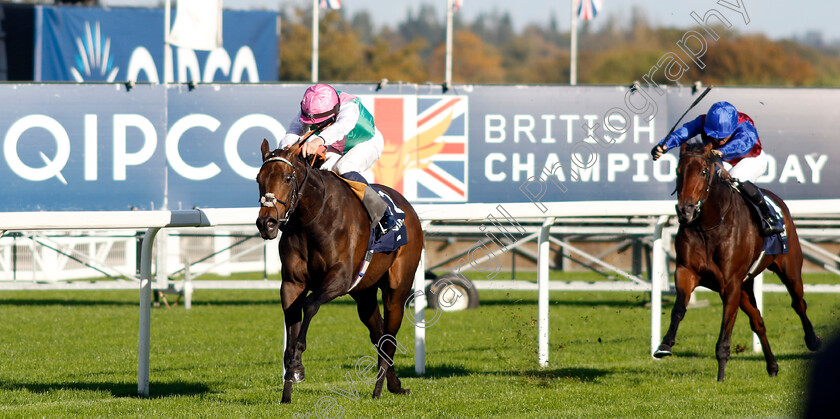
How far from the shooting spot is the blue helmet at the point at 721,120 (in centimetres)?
650

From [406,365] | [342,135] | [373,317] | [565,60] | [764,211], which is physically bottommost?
[406,365]

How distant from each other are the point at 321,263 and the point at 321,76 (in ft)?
138

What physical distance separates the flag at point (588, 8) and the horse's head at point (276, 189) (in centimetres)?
1029

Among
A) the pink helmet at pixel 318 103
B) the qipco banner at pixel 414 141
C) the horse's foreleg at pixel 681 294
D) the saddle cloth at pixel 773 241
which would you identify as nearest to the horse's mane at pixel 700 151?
the saddle cloth at pixel 773 241

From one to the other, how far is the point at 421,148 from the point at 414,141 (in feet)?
0.38

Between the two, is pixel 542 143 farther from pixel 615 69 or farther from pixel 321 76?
pixel 615 69

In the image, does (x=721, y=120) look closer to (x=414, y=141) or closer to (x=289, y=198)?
(x=289, y=198)

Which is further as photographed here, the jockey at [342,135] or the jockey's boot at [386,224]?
the jockey's boot at [386,224]

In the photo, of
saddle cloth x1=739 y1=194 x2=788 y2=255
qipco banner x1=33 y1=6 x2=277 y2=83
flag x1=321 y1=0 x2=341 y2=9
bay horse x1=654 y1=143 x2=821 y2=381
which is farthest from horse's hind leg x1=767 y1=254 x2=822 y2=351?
qipco banner x1=33 y1=6 x2=277 y2=83

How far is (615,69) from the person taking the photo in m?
59.6

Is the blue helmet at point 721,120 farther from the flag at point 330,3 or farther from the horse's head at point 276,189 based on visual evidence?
the flag at point 330,3

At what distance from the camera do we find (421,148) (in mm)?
11539

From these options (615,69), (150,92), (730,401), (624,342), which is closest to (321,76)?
(615,69)

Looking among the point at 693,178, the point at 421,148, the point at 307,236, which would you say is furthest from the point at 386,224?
the point at 421,148
